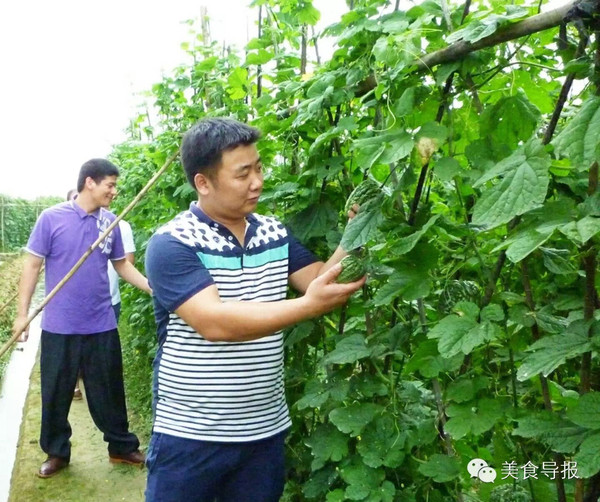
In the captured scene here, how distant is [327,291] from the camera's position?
5.59ft

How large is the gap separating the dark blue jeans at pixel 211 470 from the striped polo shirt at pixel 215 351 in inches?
1.6

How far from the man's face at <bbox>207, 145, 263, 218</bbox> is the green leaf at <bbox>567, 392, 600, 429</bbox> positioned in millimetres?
1057

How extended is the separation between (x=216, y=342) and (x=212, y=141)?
0.58m

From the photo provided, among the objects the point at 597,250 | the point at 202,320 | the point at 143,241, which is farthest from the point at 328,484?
the point at 143,241

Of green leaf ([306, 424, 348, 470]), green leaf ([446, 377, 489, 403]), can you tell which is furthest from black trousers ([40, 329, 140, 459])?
green leaf ([446, 377, 489, 403])

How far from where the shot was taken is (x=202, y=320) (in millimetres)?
1762

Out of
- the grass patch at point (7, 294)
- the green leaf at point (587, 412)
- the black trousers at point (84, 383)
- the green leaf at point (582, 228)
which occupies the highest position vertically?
the green leaf at point (582, 228)

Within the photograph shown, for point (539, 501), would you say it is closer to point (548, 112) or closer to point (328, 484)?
point (328, 484)

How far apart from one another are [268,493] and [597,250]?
1.32 m

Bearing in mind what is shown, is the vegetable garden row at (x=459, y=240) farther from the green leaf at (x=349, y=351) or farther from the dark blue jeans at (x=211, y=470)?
the dark blue jeans at (x=211, y=470)

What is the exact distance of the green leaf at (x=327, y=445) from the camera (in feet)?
6.51

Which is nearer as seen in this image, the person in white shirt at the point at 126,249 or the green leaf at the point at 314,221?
the green leaf at the point at 314,221

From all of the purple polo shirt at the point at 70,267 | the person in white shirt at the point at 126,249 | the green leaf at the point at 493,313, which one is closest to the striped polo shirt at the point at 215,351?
the green leaf at the point at 493,313

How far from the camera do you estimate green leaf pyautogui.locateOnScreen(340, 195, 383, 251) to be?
5.40ft
